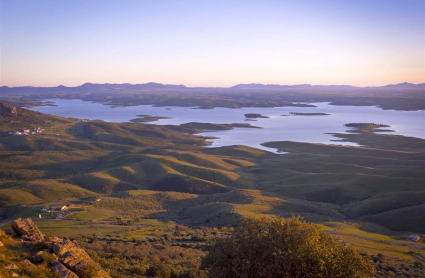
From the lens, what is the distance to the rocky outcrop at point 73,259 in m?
11.5

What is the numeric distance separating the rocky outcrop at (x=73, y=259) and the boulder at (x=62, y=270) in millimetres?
468

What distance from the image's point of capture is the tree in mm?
10852

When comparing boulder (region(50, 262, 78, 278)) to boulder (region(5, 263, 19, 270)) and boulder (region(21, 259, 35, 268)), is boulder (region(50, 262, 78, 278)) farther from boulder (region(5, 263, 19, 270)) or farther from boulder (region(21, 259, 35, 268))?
boulder (region(5, 263, 19, 270))

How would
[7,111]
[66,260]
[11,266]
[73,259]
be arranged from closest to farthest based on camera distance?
1. [11,266]
2. [66,260]
3. [73,259]
4. [7,111]

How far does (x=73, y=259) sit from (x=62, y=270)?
1034 mm

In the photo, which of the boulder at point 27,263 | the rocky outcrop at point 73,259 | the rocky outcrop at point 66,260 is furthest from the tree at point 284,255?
the boulder at point 27,263

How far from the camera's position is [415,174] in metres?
47.6

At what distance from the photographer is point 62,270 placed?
427 inches

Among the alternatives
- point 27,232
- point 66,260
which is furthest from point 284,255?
point 27,232

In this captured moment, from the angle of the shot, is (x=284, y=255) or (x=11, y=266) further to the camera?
(x=284, y=255)

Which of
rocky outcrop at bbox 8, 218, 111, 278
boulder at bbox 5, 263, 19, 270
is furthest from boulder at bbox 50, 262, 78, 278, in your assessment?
boulder at bbox 5, 263, 19, 270

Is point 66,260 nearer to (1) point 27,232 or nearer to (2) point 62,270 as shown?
(2) point 62,270

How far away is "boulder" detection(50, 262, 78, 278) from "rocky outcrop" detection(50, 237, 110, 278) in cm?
47

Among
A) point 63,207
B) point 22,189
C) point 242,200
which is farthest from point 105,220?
point 22,189
